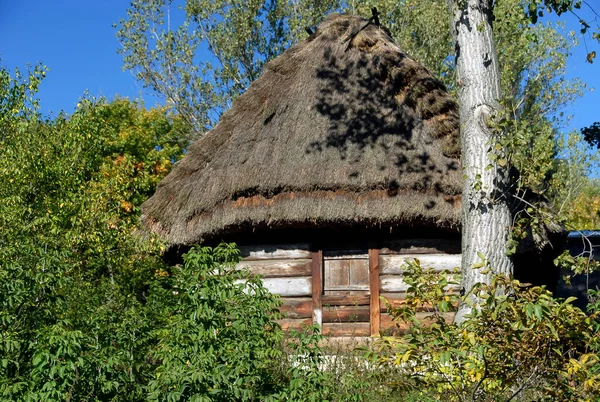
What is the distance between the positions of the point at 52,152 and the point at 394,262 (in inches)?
196

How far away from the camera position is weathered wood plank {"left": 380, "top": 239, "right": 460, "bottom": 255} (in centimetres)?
1085

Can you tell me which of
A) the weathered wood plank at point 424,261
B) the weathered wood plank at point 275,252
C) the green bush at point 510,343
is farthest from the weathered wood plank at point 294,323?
the green bush at point 510,343

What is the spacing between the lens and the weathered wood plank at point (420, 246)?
35.6 feet

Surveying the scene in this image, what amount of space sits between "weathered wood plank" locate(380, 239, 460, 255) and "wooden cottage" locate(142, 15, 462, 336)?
0.01 meters

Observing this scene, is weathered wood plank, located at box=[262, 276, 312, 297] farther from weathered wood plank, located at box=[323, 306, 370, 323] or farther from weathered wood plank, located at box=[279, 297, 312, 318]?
weathered wood plank, located at box=[323, 306, 370, 323]

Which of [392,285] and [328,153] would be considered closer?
[392,285]

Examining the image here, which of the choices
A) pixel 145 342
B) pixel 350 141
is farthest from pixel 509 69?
pixel 145 342

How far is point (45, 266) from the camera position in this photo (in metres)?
5.56

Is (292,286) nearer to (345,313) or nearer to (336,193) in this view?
(345,313)

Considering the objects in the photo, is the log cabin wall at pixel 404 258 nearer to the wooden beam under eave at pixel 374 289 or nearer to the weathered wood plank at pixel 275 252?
the wooden beam under eave at pixel 374 289

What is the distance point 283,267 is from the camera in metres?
11.1

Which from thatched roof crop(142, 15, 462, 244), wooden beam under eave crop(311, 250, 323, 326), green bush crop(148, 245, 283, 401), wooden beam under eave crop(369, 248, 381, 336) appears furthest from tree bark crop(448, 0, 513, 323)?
wooden beam under eave crop(311, 250, 323, 326)

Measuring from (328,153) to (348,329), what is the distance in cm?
264

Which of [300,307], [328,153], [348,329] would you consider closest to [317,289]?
[300,307]
